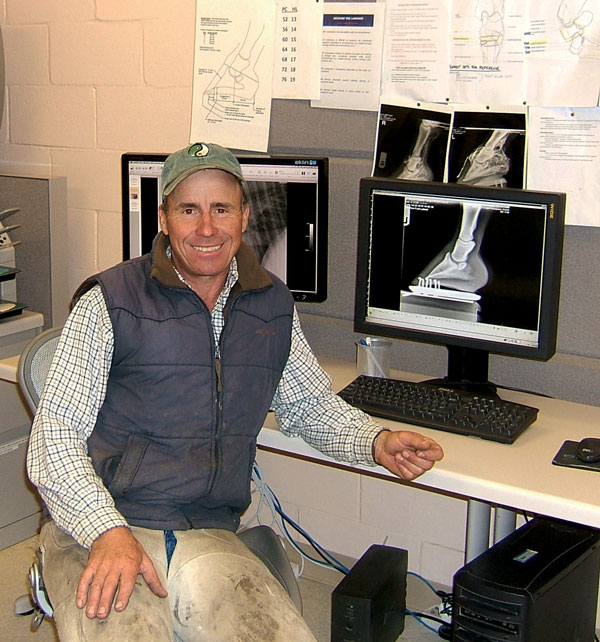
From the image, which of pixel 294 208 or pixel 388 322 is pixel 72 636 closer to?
pixel 388 322

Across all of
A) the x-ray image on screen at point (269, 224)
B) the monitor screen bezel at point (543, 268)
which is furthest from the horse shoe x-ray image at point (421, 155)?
the x-ray image on screen at point (269, 224)

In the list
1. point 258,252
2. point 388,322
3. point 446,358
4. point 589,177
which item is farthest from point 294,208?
point 589,177

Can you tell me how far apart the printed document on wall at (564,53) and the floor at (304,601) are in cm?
129

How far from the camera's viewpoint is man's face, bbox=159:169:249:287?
1.74m

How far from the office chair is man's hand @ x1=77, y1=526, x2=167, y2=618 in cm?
24

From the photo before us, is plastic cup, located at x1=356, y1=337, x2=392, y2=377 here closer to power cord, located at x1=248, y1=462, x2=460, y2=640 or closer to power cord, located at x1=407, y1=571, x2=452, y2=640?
power cord, located at x1=248, y1=462, x2=460, y2=640

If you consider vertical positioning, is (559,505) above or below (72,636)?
above

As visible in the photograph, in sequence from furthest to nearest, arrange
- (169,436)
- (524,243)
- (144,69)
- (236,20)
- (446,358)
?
(144,69) → (236,20) → (446,358) → (524,243) → (169,436)

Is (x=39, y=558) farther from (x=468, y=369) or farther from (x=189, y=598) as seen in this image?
(x=468, y=369)

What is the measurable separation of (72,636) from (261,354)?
63cm

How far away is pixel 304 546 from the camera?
2.65 m

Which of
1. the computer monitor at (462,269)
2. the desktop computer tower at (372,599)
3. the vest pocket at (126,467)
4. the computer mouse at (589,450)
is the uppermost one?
the computer monitor at (462,269)

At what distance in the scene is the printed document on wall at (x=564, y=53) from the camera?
1914 millimetres

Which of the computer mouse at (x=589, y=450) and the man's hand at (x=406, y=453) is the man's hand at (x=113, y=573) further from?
the computer mouse at (x=589, y=450)
